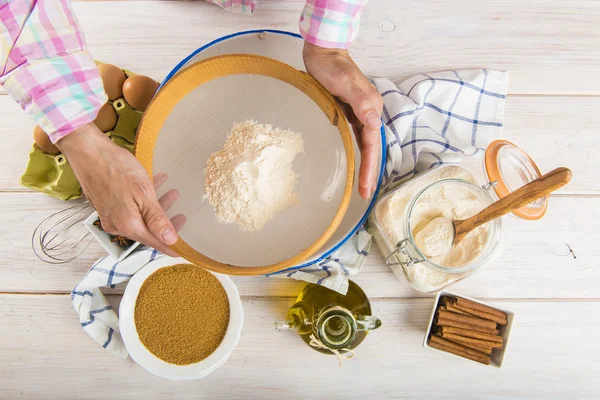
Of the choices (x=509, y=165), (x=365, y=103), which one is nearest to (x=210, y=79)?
(x=365, y=103)

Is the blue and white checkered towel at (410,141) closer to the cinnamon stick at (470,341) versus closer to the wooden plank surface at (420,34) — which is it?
the wooden plank surface at (420,34)

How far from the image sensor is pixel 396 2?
2.57 feet

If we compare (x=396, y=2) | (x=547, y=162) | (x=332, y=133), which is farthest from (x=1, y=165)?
(x=547, y=162)

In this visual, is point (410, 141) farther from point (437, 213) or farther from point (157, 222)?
point (157, 222)

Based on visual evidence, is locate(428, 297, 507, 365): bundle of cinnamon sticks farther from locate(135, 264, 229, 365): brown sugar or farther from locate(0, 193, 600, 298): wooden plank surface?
locate(135, 264, 229, 365): brown sugar

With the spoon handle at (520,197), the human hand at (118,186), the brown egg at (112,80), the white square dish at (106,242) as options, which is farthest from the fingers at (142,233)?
the spoon handle at (520,197)

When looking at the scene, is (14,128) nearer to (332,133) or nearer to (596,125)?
(332,133)

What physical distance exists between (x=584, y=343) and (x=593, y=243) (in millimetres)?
166

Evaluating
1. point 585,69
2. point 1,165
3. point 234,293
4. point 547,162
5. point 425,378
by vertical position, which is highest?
point 585,69

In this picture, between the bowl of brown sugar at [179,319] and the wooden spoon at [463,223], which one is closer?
the wooden spoon at [463,223]

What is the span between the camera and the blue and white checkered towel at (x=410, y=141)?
69cm

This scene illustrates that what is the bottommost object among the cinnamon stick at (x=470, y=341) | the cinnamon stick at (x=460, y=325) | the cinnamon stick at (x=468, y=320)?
the cinnamon stick at (x=470, y=341)

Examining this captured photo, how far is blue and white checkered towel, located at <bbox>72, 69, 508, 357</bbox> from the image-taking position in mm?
691

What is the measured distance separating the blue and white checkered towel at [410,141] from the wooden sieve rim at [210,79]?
13 cm
